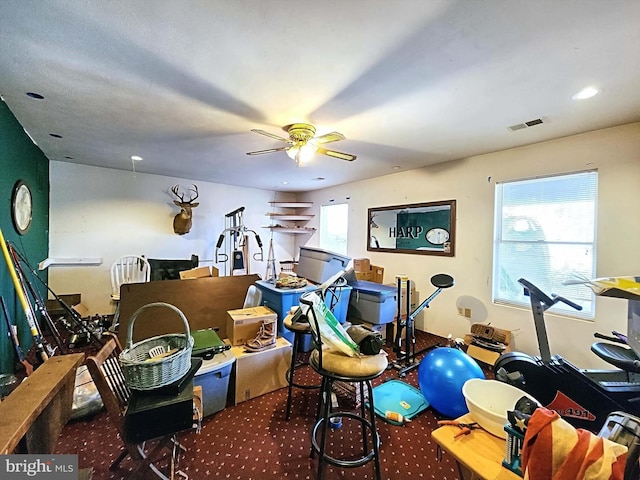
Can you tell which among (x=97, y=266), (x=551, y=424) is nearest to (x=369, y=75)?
(x=551, y=424)

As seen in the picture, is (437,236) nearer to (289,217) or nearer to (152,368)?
(289,217)

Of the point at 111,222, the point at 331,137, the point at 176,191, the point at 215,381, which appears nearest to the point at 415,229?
the point at 331,137

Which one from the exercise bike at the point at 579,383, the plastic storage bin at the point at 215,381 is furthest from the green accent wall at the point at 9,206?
the exercise bike at the point at 579,383

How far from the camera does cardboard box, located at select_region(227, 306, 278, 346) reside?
100.0 inches

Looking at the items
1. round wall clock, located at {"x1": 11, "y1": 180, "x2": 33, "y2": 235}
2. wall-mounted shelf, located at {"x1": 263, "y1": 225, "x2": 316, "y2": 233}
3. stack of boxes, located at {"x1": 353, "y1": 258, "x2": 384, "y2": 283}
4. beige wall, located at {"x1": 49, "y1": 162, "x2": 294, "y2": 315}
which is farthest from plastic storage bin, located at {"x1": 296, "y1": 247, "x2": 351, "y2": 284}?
round wall clock, located at {"x1": 11, "y1": 180, "x2": 33, "y2": 235}

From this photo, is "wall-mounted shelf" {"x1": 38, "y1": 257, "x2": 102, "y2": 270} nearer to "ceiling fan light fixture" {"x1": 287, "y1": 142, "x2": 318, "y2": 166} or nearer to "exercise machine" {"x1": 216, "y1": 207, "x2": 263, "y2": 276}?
"exercise machine" {"x1": 216, "y1": 207, "x2": 263, "y2": 276}

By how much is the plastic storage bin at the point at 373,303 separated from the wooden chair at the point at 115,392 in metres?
2.57

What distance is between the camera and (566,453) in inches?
29.6

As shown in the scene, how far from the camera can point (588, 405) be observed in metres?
1.70

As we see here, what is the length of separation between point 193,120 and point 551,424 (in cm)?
305

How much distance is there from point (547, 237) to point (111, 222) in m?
6.37

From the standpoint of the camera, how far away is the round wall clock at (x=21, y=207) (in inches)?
105

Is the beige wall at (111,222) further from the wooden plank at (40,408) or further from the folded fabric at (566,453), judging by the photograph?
the folded fabric at (566,453)

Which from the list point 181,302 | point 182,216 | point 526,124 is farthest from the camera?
point 182,216
